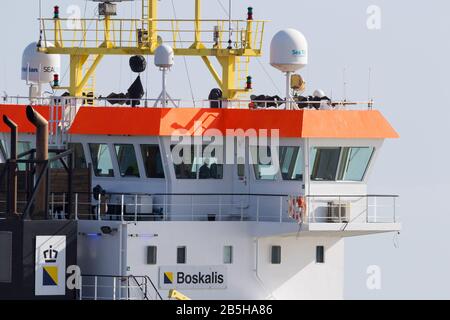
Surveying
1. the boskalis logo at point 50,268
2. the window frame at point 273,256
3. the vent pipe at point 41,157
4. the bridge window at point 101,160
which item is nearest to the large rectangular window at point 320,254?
the window frame at point 273,256

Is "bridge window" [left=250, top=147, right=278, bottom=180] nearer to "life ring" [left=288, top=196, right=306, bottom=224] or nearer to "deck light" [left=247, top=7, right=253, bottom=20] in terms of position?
"life ring" [left=288, top=196, right=306, bottom=224]

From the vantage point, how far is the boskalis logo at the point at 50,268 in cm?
7250

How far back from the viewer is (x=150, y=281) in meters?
73.2

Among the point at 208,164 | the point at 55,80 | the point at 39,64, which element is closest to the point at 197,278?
the point at 208,164

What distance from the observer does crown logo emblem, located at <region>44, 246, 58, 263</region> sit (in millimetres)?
72562

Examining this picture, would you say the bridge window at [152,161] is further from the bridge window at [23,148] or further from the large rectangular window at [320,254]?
the large rectangular window at [320,254]

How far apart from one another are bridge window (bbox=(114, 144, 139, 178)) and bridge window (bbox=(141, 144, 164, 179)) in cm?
36

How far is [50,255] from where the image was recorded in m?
72.6

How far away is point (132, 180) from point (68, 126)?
270cm

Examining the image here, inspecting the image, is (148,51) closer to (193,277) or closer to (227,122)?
(227,122)
